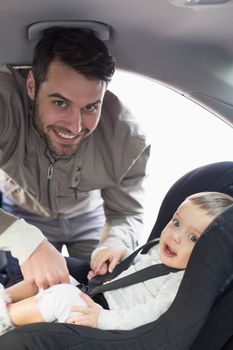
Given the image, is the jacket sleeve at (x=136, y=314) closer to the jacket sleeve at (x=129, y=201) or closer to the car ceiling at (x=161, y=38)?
the jacket sleeve at (x=129, y=201)

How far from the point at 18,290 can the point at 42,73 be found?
2.00 ft

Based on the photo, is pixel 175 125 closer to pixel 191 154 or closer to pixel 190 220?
pixel 191 154

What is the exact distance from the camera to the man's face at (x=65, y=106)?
1427 millimetres

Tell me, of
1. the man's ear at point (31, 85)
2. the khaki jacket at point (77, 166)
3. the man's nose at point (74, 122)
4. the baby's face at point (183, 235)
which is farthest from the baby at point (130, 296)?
the man's ear at point (31, 85)

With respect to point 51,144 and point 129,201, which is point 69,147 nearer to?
point 51,144

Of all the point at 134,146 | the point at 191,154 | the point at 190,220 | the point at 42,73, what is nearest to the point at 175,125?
the point at 191,154

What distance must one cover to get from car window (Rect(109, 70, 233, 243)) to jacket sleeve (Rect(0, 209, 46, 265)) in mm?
707

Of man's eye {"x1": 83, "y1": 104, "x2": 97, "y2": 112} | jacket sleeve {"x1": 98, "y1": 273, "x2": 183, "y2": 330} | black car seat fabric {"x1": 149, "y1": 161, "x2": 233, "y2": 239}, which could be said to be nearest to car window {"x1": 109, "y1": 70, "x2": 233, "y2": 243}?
man's eye {"x1": 83, "y1": 104, "x2": 97, "y2": 112}

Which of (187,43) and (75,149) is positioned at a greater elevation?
(187,43)

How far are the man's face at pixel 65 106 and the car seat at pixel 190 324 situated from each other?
24.4 inches

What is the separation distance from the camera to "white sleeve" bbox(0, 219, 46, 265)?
123 centimetres

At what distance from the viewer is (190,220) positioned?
1.20 meters

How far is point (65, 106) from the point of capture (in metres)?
1.47

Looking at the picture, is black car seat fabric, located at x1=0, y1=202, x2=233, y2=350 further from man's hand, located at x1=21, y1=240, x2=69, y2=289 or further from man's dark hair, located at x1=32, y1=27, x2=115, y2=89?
man's dark hair, located at x1=32, y1=27, x2=115, y2=89
